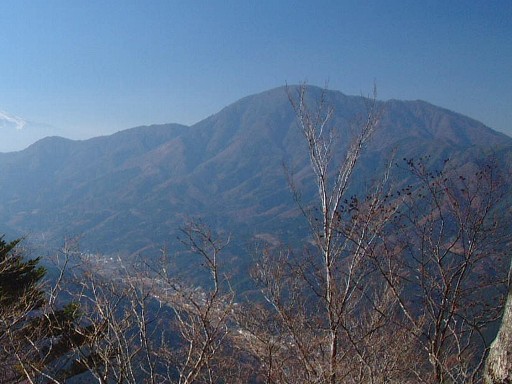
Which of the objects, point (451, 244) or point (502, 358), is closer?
point (502, 358)

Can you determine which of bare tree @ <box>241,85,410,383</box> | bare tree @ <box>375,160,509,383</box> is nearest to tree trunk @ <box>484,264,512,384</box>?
bare tree @ <box>241,85,410,383</box>

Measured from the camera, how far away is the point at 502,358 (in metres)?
4.04

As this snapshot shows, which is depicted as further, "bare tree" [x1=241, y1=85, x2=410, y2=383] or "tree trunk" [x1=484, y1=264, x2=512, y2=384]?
"bare tree" [x1=241, y1=85, x2=410, y2=383]

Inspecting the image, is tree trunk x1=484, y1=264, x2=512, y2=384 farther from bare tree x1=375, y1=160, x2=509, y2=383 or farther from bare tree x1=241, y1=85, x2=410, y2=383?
bare tree x1=375, y1=160, x2=509, y2=383

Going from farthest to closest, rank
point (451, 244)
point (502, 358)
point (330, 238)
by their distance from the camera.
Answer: point (451, 244), point (330, 238), point (502, 358)

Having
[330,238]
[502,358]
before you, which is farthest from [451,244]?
[502,358]

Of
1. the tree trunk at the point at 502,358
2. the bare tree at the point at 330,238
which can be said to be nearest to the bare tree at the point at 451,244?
the bare tree at the point at 330,238

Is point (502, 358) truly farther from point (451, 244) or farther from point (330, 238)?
point (451, 244)

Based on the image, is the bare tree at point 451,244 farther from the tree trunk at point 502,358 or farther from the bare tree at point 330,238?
the tree trunk at point 502,358

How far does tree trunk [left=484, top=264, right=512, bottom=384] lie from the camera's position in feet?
13.1

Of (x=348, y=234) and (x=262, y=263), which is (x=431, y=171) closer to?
(x=348, y=234)

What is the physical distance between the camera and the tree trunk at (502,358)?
398cm

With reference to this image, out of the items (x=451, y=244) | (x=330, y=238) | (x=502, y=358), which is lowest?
(x=502, y=358)

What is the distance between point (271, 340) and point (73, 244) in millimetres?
5743
